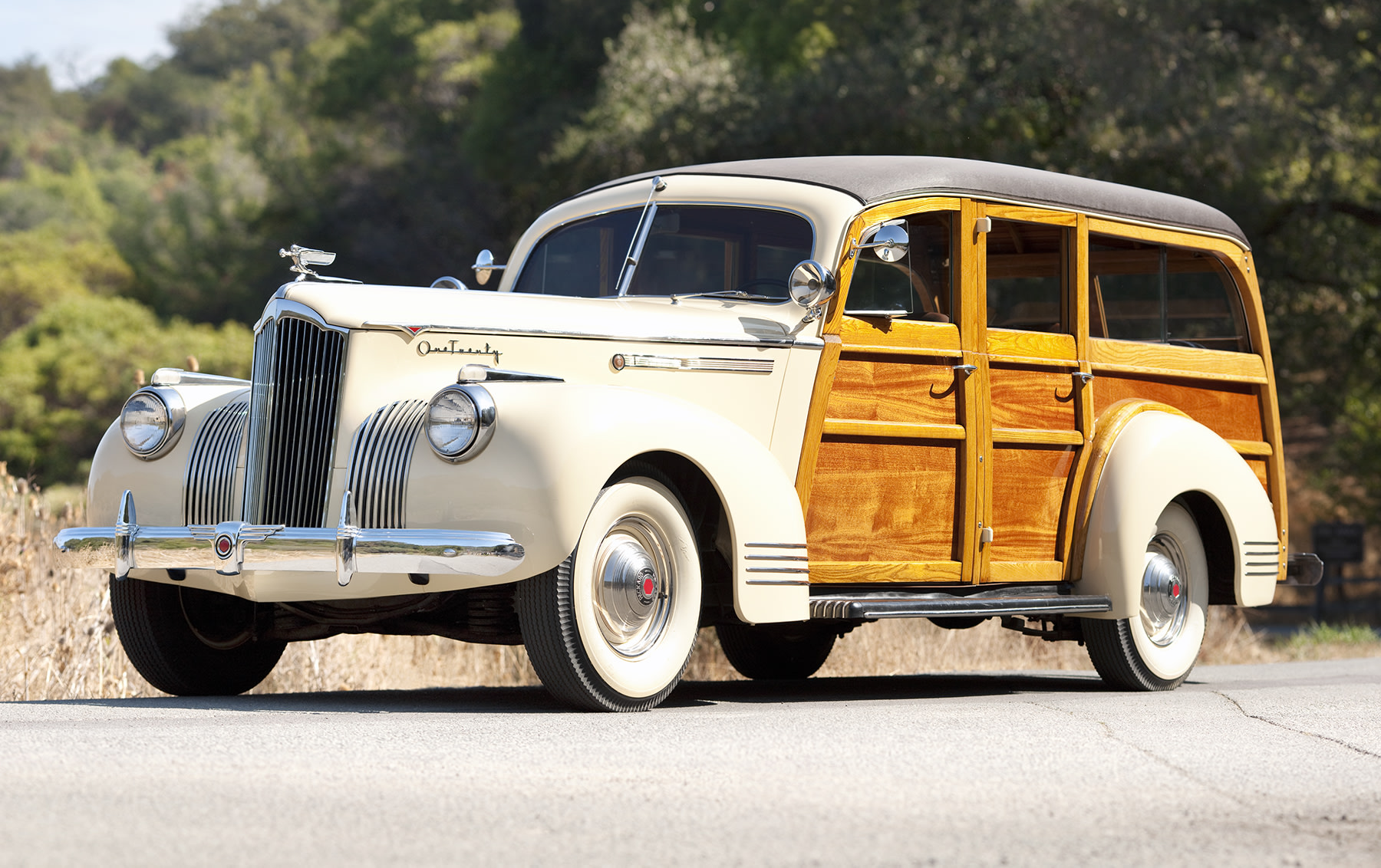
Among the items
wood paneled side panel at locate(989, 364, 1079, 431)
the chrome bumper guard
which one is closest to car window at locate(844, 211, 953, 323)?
wood paneled side panel at locate(989, 364, 1079, 431)

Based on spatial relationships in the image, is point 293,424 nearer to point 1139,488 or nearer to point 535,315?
point 535,315

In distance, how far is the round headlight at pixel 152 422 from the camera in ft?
23.2

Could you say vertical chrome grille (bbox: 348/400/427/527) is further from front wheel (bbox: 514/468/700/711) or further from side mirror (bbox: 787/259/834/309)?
side mirror (bbox: 787/259/834/309)

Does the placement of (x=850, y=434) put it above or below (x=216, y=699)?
above

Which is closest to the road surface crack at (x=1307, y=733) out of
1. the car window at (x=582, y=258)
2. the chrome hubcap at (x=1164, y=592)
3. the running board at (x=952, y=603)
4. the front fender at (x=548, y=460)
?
the running board at (x=952, y=603)

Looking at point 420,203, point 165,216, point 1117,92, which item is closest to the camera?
point 1117,92

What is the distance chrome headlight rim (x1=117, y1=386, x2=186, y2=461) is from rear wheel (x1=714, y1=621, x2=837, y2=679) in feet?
11.8

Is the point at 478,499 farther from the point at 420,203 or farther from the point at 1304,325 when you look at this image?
the point at 420,203

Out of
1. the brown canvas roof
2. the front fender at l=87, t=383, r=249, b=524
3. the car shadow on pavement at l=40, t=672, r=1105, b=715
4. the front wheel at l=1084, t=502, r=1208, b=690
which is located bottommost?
the car shadow on pavement at l=40, t=672, r=1105, b=715

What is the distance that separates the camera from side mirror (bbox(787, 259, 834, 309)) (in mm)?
7211

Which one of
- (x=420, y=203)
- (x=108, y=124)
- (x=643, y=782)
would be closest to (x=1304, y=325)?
(x=643, y=782)

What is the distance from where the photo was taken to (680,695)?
7891mm

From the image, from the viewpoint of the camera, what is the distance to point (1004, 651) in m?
12.4

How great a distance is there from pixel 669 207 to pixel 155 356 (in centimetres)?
3851
